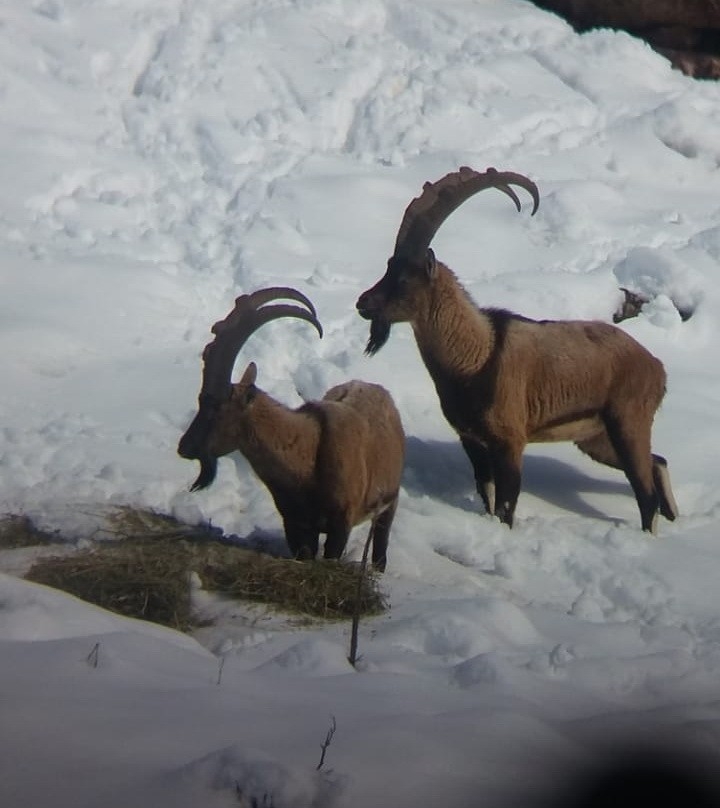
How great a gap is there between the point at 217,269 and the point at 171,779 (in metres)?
7.83

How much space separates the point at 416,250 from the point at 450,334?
0.54 meters

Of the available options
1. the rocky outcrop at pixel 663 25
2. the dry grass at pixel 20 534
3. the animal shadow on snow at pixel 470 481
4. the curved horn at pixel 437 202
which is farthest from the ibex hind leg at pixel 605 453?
the rocky outcrop at pixel 663 25

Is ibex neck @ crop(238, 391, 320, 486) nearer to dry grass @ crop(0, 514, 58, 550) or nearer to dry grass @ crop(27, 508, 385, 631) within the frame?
dry grass @ crop(27, 508, 385, 631)

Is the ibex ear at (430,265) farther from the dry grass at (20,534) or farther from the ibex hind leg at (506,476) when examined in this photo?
the dry grass at (20,534)

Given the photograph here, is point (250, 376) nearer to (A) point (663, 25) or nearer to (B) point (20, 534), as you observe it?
(B) point (20, 534)

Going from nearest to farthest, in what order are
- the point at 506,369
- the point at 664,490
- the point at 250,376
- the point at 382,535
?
the point at 250,376 < the point at 382,535 < the point at 506,369 < the point at 664,490

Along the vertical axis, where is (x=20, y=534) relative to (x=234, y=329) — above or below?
below

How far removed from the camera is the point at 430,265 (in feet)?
27.6

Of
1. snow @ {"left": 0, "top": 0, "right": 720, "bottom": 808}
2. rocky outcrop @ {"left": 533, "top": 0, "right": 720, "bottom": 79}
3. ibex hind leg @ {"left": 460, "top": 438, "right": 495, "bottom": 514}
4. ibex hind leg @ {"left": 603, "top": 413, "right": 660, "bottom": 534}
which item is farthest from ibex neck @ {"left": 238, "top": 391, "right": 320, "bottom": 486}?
rocky outcrop @ {"left": 533, "top": 0, "right": 720, "bottom": 79}

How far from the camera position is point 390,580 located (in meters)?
6.77

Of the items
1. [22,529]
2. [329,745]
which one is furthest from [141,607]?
[329,745]

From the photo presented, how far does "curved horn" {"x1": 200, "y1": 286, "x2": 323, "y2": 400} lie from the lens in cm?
680

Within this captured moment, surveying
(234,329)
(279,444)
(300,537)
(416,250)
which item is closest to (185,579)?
(300,537)

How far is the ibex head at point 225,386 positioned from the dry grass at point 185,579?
50 centimetres
